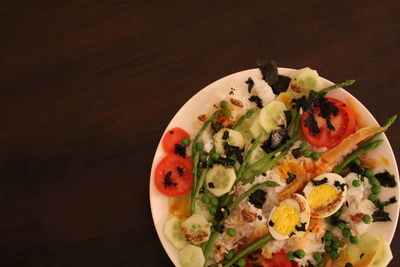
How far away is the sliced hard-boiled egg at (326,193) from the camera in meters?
2.06

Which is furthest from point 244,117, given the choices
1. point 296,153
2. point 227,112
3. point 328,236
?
point 328,236

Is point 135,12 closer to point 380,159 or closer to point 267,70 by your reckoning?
point 267,70

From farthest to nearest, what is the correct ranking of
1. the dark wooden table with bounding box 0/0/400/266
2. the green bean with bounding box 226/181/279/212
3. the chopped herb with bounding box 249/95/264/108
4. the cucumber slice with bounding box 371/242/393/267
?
the dark wooden table with bounding box 0/0/400/266, the chopped herb with bounding box 249/95/264/108, the green bean with bounding box 226/181/279/212, the cucumber slice with bounding box 371/242/393/267

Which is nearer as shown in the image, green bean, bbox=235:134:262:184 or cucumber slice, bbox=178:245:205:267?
cucumber slice, bbox=178:245:205:267

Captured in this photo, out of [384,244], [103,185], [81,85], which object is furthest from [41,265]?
[384,244]

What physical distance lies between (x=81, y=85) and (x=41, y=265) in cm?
112

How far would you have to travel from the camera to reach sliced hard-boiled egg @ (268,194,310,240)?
2027mm

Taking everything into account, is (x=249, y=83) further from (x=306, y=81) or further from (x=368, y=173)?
(x=368, y=173)

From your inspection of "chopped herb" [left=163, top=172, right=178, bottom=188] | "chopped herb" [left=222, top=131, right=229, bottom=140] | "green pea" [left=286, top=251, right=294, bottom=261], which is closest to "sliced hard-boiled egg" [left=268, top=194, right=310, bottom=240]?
"green pea" [left=286, top=251, right=294, bottom=261]

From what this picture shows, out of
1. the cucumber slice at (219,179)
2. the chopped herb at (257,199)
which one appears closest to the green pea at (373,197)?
the chopped herb at (257,199)

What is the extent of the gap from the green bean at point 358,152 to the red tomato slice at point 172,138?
89 centimetres

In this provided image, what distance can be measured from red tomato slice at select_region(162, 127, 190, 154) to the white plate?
0.08 feet

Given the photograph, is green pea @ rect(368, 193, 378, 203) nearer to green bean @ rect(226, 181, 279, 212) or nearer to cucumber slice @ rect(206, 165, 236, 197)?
green bean @ rect(226, 181, 279, 212)

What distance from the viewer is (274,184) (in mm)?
2053
